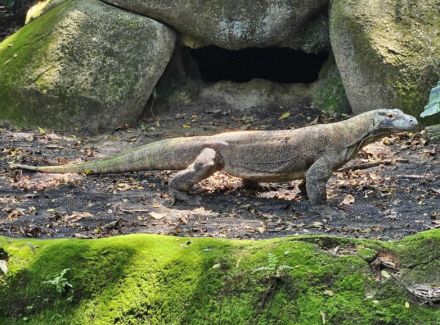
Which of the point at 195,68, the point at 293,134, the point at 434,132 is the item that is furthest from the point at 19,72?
the point at 434,132

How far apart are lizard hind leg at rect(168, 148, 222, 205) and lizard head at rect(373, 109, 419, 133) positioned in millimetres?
1860

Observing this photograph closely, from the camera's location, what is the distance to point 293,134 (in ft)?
28.4

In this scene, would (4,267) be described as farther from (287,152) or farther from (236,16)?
(236,16)

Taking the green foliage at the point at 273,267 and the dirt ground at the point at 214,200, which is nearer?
the green foliage at the point at 273,267

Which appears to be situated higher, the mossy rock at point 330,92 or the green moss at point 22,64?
the green moss at point 22,64

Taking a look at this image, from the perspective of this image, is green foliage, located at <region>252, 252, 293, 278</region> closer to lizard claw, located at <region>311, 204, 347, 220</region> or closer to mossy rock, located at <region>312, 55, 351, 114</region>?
lizard claw, located at <region>311, 204, 347, 220</region>

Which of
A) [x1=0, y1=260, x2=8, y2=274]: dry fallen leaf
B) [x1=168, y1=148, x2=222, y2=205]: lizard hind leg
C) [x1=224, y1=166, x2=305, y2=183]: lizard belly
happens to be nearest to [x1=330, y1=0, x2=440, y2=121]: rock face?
[x1=224, y1=166, x2=305, y2=183]: lizard belly

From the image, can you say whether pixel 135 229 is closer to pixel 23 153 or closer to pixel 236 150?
pixel 236 150

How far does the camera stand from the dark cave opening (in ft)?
44.2

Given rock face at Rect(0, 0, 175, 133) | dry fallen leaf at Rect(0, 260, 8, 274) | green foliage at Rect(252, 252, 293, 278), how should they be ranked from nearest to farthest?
green foliage at Rect(252, 252, 293, 278), dry fallen leaf at Rect(0, 260, 8, 274), rock face at Rect(0, 0, 175, 133)

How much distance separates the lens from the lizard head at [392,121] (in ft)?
27.4

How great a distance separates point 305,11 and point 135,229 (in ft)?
20.0

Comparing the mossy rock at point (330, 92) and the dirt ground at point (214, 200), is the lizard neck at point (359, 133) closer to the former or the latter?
the dirt ground at point (214, 200)

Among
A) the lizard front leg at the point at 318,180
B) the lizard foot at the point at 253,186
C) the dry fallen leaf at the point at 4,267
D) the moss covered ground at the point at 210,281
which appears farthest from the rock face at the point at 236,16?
the dry fallen leaf at the point at 4,267
